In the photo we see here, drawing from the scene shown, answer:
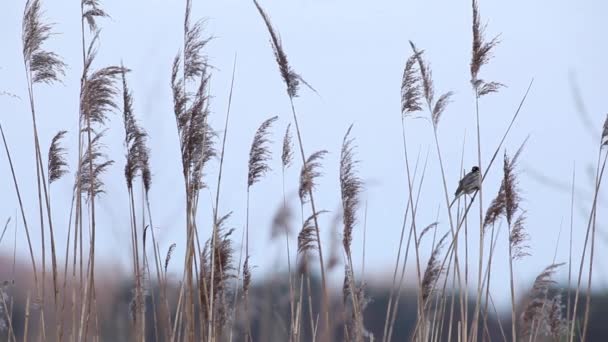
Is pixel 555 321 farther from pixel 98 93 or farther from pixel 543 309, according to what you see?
pixel 98 93

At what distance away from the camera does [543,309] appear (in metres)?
4.04

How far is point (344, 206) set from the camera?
3.80 metres

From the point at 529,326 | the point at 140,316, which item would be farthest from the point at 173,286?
the point at 529,326

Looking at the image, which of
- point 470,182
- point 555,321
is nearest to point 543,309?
point 555,321

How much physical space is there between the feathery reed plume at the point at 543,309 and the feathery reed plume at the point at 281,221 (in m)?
1.10

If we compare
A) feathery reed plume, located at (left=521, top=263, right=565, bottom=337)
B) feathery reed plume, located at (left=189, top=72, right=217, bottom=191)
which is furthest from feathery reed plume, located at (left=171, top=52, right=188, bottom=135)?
feathery reed plume, located at (left=521, top=263, right=565, bottom=337)

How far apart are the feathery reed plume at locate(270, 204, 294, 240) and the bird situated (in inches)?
34.2

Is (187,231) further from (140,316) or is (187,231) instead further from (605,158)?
(605,158)

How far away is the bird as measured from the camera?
3.75m

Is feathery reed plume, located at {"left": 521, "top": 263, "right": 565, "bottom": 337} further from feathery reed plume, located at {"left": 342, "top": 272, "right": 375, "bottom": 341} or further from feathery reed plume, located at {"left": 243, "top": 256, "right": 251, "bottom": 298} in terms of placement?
feathery reed plume, located at {"left": 243, "top": 256, "right": 251, "bottom": 298}

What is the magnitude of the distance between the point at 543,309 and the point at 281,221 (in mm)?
1195

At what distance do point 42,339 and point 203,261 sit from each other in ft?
2.56

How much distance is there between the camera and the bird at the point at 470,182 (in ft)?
12.3

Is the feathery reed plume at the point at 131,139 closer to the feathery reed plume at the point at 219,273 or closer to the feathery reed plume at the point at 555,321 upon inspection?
the feathery reed plume at the point at 219,273
